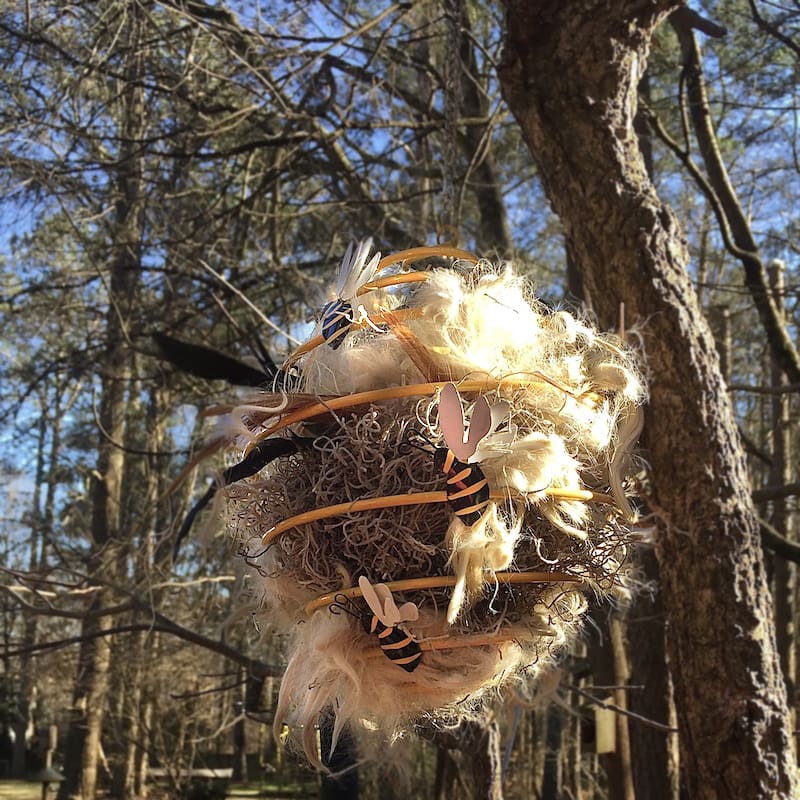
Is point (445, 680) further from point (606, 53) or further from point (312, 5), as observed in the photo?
point (312, 5)

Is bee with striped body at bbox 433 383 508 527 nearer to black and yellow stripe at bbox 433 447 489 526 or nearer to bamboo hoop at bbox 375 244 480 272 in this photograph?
black and yellow stripe at bbox 433 447 489 526

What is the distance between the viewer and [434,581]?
2.85ft

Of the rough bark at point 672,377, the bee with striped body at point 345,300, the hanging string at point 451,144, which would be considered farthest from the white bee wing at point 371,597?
the rough bark at point 672,377

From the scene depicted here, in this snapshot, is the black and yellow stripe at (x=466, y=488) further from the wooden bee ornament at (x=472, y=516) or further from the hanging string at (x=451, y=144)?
the hanging string at (x=451, y=144)

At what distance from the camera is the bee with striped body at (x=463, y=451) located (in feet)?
2.54

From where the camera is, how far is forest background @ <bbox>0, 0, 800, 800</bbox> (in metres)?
1.75

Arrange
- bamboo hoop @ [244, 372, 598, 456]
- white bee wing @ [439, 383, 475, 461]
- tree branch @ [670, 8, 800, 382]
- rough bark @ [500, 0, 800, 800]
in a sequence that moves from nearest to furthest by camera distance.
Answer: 1. white bee wing @ [439, 383, 475, 461]
2. bamboo hoop @ [244, 372, 598, 456]
3. rough bark @ [500, 0, 800, 800]
4. tree branch @ [670, 8, 800, 382]

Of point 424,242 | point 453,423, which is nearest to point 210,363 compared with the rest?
point 453,423

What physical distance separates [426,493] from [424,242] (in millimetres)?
2306

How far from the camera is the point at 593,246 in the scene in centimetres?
188

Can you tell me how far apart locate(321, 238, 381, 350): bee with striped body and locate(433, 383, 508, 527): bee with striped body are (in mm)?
172

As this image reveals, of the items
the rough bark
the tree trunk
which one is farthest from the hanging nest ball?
the tree trunk

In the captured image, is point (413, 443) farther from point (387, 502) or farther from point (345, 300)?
point (345, 300)

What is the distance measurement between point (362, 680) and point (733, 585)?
1007 mm
